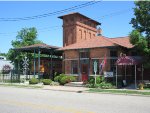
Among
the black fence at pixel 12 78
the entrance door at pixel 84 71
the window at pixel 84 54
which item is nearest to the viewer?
the window at pixel 84 54

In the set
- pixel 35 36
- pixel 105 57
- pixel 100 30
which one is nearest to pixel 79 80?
pixel 105 57

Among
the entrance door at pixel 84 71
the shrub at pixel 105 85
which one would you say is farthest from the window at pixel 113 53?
the shrub at pixel 105 85

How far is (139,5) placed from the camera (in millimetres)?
27594

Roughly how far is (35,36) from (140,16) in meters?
45.1

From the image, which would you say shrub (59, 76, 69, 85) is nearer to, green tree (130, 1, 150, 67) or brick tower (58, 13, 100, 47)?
green tree (130, 1, 150, 67)

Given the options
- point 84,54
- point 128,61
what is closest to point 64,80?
point 84,54

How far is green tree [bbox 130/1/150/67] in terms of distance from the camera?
86.9 feet

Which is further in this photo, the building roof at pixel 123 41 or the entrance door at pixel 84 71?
the building roof at pixel 123 41

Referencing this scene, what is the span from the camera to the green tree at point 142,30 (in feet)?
86.9

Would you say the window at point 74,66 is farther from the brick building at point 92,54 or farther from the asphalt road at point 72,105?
the asphalt road at point 72,105

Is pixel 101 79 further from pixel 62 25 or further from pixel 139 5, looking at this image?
pixel 62 25

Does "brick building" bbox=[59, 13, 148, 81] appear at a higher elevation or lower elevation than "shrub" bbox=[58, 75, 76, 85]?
higher

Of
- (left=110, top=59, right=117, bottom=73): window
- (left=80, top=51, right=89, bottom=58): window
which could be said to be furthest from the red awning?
(left=80, top=51, right=89, bottom=58): window

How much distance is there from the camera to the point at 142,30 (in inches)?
1090
